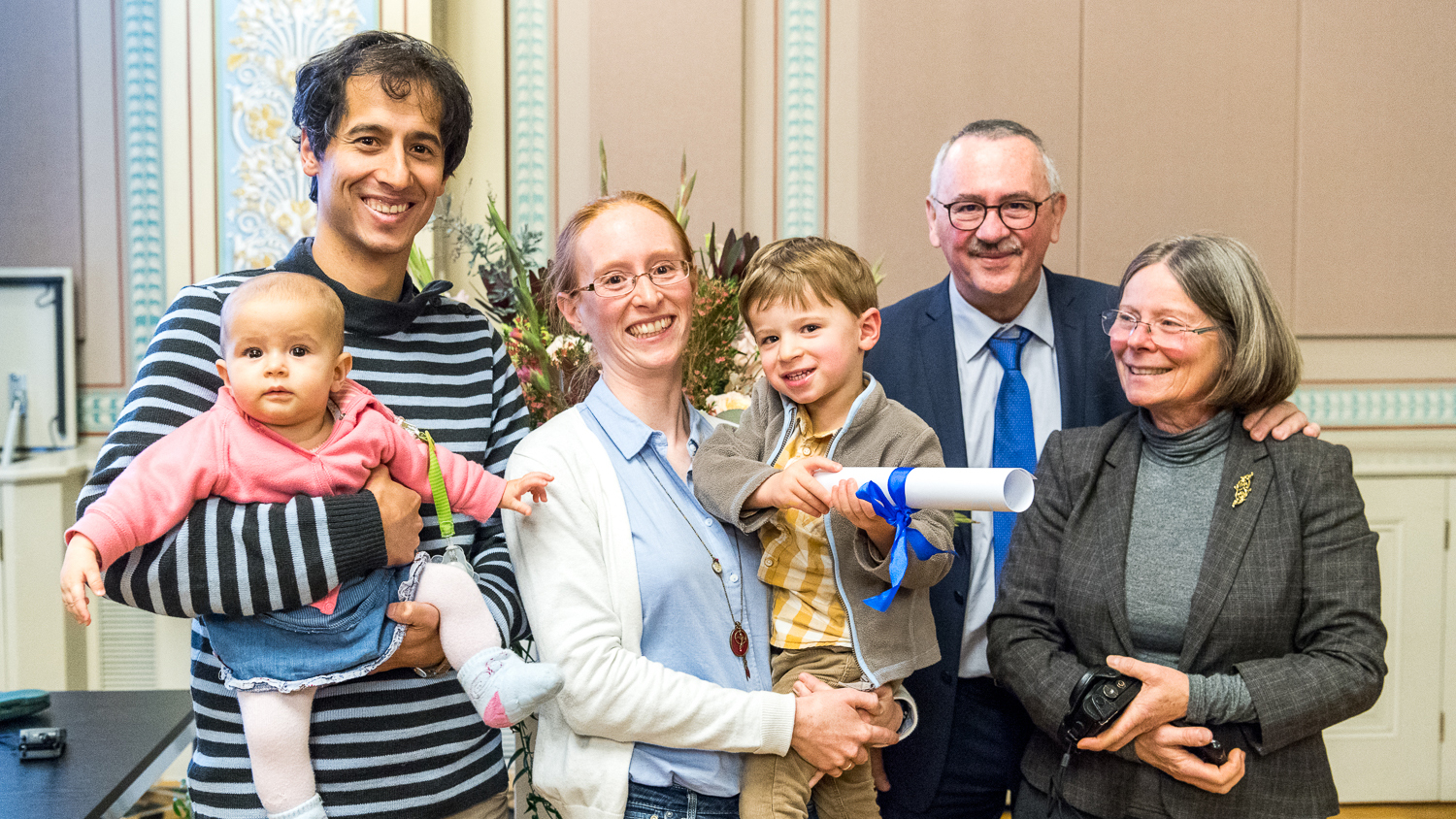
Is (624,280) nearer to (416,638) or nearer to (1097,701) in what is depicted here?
(416,638)

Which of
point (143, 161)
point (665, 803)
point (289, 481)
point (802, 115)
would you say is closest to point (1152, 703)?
point (665, 803)

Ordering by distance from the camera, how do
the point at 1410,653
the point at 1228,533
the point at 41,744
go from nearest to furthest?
the point at 1228,533, the point at 41,744, the point at 1410,653

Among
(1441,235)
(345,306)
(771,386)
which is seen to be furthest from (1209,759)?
(1441,235)

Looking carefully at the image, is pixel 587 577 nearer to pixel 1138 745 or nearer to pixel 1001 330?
pixel 1138 745

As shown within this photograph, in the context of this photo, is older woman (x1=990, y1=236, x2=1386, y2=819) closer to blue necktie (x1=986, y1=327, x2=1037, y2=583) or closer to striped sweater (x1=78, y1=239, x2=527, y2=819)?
blue necktie (x1=986, y1=327, x2=1037, y2=583)

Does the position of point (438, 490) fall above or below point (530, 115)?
below

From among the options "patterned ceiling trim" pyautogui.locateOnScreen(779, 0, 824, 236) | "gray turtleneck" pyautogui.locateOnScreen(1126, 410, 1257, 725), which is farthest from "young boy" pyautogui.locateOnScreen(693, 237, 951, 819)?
"patterned ceiling trim" pyautogui.locateOnScreen(779, 0, 824, 236)

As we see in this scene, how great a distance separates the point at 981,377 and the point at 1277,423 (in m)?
0.56

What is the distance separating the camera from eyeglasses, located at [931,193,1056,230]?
6.32 ft

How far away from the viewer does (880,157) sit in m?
3.62

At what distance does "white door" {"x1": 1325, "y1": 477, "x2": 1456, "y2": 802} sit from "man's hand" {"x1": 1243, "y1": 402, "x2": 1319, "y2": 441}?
2385mm

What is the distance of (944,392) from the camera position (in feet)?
6.33

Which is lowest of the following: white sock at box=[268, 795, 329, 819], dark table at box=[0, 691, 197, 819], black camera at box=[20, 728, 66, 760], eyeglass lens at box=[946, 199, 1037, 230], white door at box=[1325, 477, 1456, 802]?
white door at box=[1325, 477, 1456, 802]

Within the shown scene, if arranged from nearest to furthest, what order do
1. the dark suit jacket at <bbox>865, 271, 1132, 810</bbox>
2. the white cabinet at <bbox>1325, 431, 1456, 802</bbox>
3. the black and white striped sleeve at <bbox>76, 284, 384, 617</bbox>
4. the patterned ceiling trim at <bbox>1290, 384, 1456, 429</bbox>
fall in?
the black and white striped sleeve at <bbox>76, 284, 384, 617</bbox> < the dark suit jacket at <bbox>865, 271, 1132, 810</bbox> < the white cabinet at <bbox>1325, 431, 1456, 802</bbox> < the patterned ceiling trim at <bbox>1290, 384, 1456, 429</bbox>
